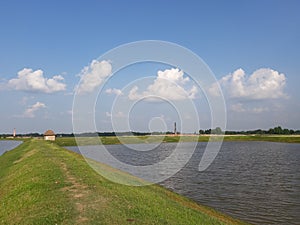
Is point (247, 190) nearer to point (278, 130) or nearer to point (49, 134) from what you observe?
point (49, 134)

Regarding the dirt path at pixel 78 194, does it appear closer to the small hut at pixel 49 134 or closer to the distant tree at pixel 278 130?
the small hut at pixel 49 134

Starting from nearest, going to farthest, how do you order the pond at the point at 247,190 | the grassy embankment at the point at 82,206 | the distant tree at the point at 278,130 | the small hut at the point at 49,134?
the grassy embankment at the point at 82,206 → the pond at the point at 247,190 → the small hut at the point at 49,134 → the distant tree at the point at 278,130

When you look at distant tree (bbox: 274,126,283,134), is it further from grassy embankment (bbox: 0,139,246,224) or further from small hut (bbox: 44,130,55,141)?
grassy embankment (bbox: 0,139,246,224)

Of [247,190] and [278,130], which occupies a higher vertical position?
[278,130]

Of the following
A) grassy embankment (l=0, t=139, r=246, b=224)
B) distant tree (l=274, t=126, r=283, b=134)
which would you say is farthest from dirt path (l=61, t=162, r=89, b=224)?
distant tree (l=274, t=126, r=283, b=134)

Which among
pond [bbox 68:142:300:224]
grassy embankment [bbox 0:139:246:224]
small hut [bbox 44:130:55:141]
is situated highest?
small hut [bbox 44:130:55:141]

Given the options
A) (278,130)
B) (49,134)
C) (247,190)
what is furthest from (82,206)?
(278,130)

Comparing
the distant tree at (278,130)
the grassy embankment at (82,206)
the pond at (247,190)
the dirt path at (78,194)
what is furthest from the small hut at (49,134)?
the distant tree at (278,130)

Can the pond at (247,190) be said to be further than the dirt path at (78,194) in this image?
Yes

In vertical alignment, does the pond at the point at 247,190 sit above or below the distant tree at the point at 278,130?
below

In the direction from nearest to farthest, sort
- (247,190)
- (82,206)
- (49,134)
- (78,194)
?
1. (82,206)
2. (78,194)
3. (247,190)
4. (49,134)

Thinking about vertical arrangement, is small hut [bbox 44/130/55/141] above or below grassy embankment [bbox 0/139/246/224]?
above

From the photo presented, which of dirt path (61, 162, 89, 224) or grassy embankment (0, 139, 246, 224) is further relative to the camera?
grassy embankment (0, 139, 246, 224)


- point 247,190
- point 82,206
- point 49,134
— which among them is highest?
point 49,134
